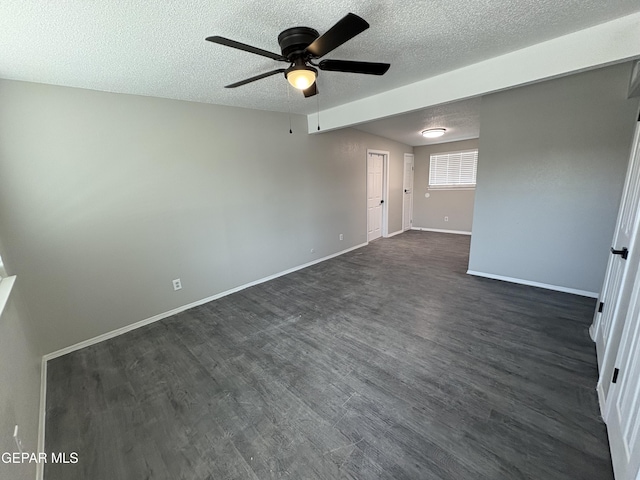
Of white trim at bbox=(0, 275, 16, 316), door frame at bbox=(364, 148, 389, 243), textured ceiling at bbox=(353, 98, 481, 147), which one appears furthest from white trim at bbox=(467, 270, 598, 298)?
white trim at bbox=(0, 275, 16, 316)

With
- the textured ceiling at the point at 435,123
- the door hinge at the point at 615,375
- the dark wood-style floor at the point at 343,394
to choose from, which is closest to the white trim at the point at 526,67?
the textured ceiling at the point at 435,123

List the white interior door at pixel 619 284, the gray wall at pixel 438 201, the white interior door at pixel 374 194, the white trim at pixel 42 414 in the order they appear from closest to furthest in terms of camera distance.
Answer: the white trim at pixel 42 414 < the white interior door at pixel 619 284 < the white interior door at pixel 374 194 < the gray wall at pixel 438 201

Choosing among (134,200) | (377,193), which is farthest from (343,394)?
(377,193)

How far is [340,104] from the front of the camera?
356cm

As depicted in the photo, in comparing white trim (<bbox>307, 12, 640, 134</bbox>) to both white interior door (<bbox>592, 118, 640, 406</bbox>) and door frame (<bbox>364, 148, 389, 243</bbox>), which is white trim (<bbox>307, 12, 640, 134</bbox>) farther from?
door frame (<bbox>364, 148, 389, 243</bbox>)

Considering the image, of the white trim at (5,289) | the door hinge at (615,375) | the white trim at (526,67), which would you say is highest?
the white trim at (526,67)

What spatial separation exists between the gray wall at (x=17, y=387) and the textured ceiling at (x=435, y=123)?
13.0ft

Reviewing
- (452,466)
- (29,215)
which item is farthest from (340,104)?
(452,466)

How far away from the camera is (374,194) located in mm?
6086

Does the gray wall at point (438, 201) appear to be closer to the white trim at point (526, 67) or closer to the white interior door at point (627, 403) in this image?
the white trim at point (526, 67)

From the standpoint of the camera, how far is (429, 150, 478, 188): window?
21.0ft

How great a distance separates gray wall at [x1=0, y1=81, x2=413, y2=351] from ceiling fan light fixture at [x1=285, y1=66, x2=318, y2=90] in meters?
1.88

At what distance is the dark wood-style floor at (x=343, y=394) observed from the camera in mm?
1378

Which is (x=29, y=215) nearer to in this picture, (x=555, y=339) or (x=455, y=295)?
(x=455, y=295)
